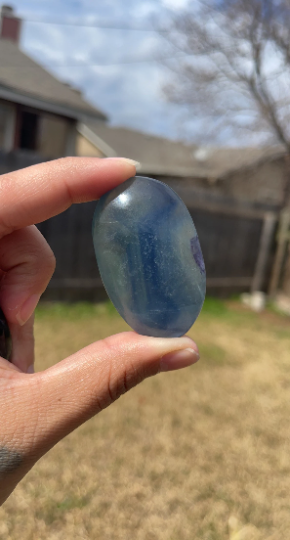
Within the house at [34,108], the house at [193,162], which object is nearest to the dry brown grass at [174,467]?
the house at [34,108]

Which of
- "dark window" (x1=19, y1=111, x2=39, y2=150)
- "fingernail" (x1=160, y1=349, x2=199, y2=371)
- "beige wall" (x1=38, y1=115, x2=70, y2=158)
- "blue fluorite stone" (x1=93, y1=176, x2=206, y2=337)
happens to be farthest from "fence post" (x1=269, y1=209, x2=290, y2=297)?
"dark window" (x1=19, y1=111, x2=39, y2=150)

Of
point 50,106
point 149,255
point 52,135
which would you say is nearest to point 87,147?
point 52,135

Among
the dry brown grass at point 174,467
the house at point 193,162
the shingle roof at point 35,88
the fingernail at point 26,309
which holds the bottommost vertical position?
the dry brown grass at point 174,467

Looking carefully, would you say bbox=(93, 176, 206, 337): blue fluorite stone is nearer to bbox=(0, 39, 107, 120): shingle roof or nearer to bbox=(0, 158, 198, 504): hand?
bbox=(0, 158, 198, 504): hand

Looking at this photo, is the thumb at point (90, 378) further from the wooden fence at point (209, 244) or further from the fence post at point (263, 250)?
the fence post at point (263, 250)

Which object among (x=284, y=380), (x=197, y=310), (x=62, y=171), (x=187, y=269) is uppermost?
(x=62, y=171)

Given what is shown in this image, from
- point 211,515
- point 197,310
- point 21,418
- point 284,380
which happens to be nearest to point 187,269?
point 197,310

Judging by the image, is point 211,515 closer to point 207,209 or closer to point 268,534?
point 268,534
